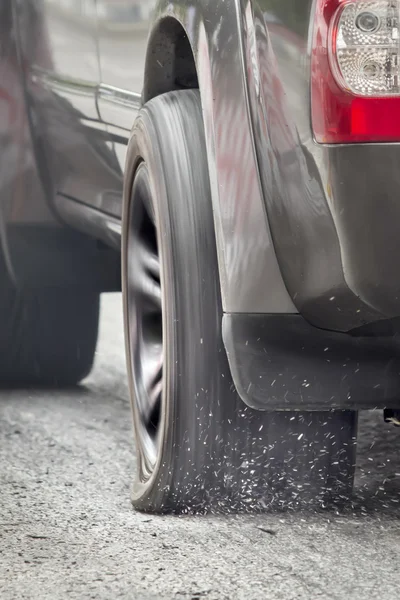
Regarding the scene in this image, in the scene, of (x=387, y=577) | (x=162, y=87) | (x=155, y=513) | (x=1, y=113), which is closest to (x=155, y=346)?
(x=155, y=513)

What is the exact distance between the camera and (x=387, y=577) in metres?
2.48

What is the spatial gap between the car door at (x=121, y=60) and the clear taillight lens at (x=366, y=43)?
→ 0.90m

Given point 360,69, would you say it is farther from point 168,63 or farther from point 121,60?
point 121,60

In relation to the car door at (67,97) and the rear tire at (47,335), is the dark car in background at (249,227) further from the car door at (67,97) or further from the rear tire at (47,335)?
the rear tire at (47,335)

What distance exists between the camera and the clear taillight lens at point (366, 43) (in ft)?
7.45

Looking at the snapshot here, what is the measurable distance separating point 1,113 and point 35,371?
45.7 inches

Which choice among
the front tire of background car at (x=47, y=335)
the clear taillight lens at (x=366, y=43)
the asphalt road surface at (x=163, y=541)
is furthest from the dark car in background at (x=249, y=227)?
the front tire of background car at (x=47, y=335)

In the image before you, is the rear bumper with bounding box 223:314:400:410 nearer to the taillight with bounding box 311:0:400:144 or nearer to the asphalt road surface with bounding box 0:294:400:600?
the asphalt road surface with bounding box 0:294:400:600

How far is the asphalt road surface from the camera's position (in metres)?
2.42

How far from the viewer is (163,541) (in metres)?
2.73

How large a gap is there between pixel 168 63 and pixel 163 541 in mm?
1081

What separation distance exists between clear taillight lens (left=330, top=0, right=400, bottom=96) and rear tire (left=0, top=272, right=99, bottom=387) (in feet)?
8.83

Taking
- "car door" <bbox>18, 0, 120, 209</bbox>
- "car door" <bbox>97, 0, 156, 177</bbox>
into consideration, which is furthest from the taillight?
"car door" <bbox>18, 0, 120, 209</bbox>

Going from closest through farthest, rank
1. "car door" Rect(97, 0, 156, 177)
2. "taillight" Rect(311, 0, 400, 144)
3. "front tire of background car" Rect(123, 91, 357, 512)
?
"taillight" Rect(311, 0, 400, 144) < "front tire of background car" Rect(123, 91, 357, 512) < "car door" Rect(97, 0, 156, 177)
